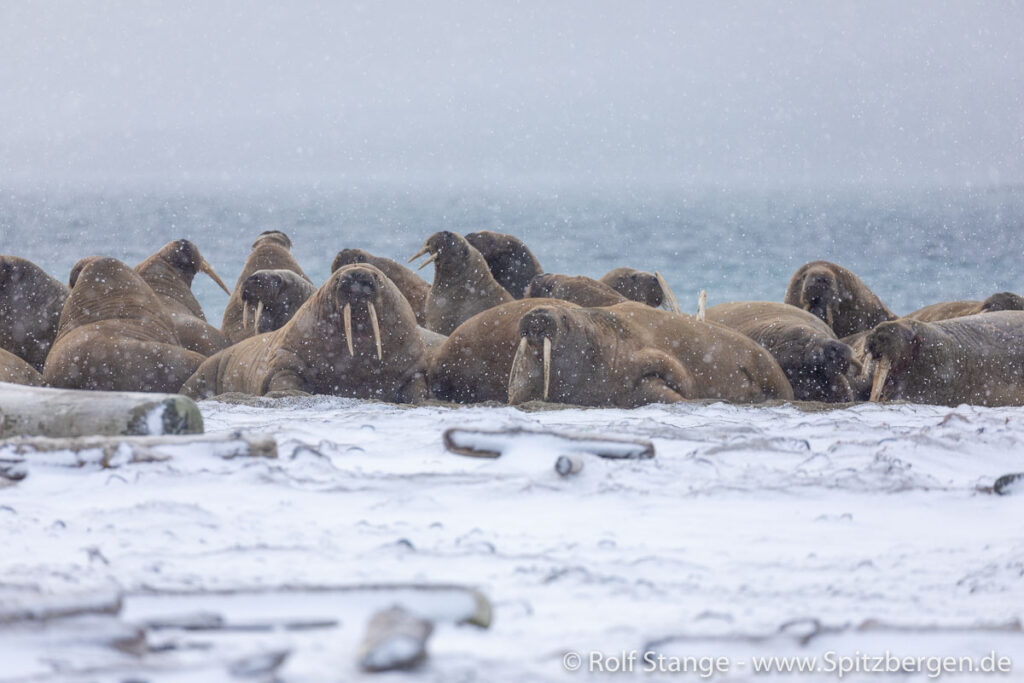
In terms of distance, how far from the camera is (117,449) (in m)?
3.24

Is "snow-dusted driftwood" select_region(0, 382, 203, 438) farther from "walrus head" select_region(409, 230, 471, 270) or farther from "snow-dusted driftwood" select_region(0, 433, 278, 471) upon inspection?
"walrus head" select_region(409, 230, 471, 270)

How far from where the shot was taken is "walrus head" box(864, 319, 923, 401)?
6.43m

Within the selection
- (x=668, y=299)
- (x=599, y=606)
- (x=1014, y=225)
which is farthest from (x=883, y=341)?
(x=1014, y=225)

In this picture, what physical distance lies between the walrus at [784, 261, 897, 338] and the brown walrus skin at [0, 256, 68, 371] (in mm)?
5902

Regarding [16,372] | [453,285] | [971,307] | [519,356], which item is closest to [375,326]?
[519,356]

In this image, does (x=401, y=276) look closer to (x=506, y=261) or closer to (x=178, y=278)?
(x=506, y=261)

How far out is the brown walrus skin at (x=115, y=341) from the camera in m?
7.01

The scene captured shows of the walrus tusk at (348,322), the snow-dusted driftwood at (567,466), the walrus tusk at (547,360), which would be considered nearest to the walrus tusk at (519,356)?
the walrus tusk at (547,360)

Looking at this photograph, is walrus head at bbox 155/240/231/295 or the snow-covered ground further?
walrus head at bbox 155/240/231/295

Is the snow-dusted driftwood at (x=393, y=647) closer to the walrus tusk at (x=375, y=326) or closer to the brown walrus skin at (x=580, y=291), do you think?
the walrus tusk at (x=375, y=326)

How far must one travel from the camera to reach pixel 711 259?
54.1 metres

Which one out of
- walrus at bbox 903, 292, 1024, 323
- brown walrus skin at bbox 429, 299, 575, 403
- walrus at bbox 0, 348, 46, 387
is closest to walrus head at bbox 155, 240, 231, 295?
walrus at bbox 0, 348, 46, 387

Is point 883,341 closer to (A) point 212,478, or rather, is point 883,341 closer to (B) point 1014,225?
(A) point 212,478

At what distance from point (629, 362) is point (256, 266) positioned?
4.77 m
